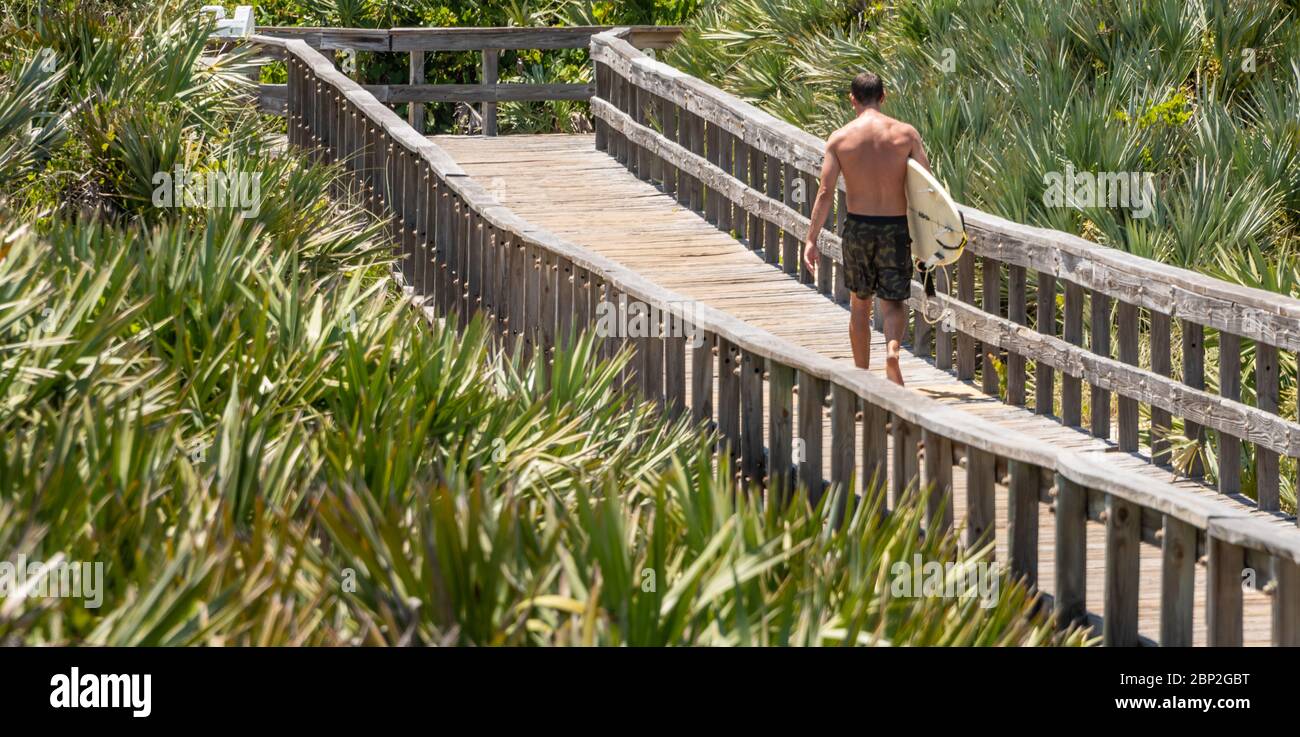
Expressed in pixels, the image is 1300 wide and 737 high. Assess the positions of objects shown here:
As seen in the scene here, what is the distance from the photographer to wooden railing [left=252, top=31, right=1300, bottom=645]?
506 cm

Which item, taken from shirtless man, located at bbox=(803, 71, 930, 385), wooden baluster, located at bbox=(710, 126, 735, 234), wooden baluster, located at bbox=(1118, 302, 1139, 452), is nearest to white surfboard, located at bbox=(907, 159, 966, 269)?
shirtless man, located at bbox=(803, 71, 930, 385)

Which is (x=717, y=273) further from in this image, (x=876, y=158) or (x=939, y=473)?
(x=939, y=473)

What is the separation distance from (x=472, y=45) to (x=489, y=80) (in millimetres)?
408

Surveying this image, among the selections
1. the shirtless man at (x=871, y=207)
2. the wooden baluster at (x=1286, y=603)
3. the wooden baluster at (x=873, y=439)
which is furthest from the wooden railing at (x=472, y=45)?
the wooden baluster at (x=1286, y=603)

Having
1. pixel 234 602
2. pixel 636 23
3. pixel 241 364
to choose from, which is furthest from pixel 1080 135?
pixel 636 23

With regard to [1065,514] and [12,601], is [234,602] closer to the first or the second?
[12,601]

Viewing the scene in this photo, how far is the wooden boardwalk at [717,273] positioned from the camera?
6.91 metres

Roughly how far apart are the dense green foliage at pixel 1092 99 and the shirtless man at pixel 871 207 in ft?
5.48

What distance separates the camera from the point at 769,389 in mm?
7410

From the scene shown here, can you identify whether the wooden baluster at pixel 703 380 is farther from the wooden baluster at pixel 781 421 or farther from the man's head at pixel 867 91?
the man's head at pixel 867 91

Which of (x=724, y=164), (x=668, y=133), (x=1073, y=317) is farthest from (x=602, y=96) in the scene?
(x=1073, y=317)

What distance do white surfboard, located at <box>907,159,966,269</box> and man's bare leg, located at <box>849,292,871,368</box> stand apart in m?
0.39

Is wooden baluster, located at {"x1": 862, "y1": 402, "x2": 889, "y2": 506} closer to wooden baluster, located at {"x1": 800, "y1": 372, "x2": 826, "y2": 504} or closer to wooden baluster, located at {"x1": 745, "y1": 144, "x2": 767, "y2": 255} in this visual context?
wooden baluster, located at {"x1": 800, "y1": 372, "x2": 826, "y2": 504}

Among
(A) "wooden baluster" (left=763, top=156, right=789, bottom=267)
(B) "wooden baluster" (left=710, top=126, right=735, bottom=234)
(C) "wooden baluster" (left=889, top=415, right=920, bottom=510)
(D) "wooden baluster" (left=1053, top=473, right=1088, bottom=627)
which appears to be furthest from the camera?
(B) "wooden baluster" (left=710, top=126, right=735, bottom=234)
